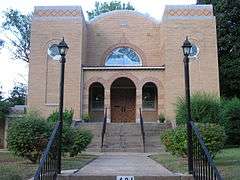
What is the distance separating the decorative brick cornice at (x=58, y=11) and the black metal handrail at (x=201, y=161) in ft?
78.4

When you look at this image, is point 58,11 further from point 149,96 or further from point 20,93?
point 20,93

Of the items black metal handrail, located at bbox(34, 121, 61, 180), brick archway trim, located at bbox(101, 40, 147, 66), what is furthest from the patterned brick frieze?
black metal handrail, located at bbox(34, 121, 61, 180)

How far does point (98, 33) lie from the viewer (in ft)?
109

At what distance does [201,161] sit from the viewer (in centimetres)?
733

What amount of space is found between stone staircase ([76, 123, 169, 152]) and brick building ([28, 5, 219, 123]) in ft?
10.4

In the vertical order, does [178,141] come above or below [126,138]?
above

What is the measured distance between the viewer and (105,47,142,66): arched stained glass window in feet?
106

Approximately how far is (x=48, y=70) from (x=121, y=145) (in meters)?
10.8

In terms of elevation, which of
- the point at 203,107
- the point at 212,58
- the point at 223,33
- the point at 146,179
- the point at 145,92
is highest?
the point at 223,33

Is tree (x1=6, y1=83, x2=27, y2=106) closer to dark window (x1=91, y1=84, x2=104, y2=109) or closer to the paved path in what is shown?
dark window (x1=91, y1=84, x2=104, y2=109)

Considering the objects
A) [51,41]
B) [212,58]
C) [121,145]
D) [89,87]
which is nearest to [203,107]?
[121,145]

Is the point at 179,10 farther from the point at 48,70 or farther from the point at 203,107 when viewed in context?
the point at 203,107

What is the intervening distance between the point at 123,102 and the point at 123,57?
3.79 m

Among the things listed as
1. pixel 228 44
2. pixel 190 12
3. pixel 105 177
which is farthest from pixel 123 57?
pixel 105 177
